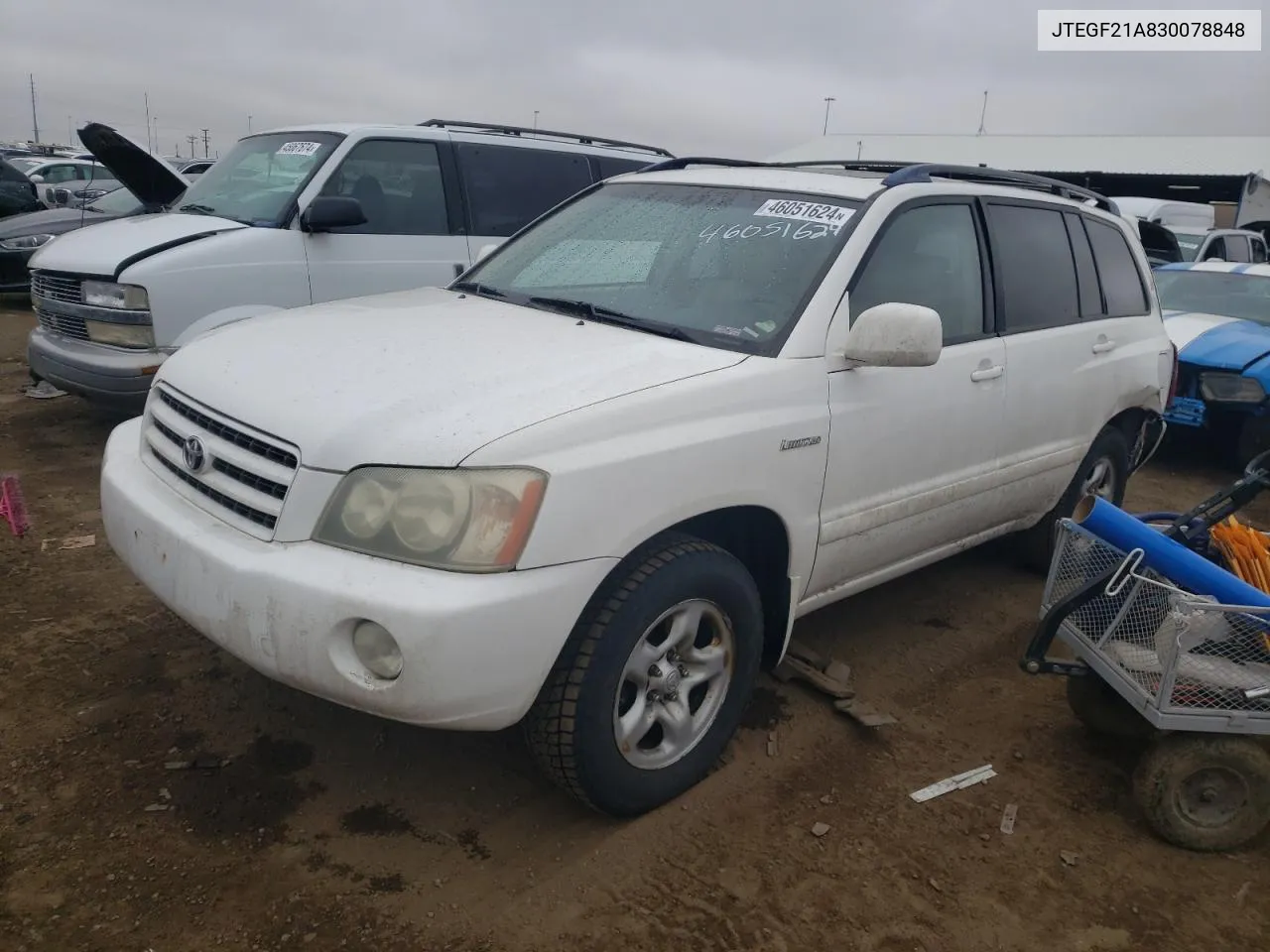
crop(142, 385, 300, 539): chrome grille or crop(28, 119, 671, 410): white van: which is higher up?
crop(28, 119, 671, 410): white van

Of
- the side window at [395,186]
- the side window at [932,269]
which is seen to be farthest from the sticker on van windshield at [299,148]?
the side window at [932,269]

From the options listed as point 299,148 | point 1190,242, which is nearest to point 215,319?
point 299,148

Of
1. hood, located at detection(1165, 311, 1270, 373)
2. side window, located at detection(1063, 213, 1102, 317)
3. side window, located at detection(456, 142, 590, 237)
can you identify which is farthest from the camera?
hood, located at detection(1165, 311, 1270, 373)

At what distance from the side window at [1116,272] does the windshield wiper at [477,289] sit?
2754 mm

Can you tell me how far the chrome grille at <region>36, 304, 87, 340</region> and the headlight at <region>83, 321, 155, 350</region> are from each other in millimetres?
135

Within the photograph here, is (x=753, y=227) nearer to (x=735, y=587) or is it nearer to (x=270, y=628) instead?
(x=735, y=587)

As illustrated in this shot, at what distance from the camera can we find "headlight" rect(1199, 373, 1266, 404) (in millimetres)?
6711

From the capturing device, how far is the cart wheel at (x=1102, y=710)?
3.14 metres

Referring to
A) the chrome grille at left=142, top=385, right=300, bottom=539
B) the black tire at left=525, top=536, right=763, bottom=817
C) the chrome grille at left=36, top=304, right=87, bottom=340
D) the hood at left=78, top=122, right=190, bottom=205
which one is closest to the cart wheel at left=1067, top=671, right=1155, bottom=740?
the black tire at left=525, top=536, right=763, bottom=817

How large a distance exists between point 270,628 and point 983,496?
2.65 metres

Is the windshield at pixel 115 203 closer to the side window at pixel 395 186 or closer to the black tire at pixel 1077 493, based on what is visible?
the side window at pixel 395 186

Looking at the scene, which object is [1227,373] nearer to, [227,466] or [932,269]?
[932,269]

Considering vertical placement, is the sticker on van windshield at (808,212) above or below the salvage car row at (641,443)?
above

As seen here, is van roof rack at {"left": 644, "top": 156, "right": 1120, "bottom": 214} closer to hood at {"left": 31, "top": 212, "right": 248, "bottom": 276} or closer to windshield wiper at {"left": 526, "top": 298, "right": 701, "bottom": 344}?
windshield wiper at {"left": 526, "top": 298, "right": 701, "bottom": 344}
